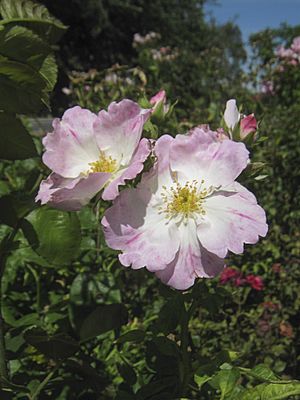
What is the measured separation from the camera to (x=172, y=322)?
936 mm

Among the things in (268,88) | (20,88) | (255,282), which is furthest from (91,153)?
(268,88)

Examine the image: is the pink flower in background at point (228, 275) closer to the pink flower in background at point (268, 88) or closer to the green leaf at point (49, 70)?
the green leaf at point (49, 70)

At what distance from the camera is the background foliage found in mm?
847

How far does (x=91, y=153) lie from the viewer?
85 centimetres

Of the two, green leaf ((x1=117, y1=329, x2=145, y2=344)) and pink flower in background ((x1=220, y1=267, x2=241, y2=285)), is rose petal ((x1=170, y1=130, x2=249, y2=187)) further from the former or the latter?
pink flower in background ((x1=220, y1=267, x2=241, y2=285))

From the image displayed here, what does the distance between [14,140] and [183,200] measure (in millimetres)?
268

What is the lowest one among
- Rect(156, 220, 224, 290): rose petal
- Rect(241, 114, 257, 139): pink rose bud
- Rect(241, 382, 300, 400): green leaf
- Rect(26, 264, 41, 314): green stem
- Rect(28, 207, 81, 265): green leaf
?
Rect(26, 264, 41, 314): green stem

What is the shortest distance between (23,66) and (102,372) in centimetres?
78

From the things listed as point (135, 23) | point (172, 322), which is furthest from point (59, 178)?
point (135, 23)

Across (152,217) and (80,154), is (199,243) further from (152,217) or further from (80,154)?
(80,154)

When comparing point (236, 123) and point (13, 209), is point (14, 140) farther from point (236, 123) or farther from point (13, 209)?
point (236, 123)

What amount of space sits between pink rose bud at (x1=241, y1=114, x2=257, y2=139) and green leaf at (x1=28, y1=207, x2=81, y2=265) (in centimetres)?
31

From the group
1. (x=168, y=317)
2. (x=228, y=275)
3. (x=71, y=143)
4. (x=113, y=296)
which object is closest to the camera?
(x=71, y=143)

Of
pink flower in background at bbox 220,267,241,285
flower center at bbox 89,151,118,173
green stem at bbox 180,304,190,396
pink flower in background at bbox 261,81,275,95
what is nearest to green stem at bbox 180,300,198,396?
green stem at bbox 180,304,190,396
